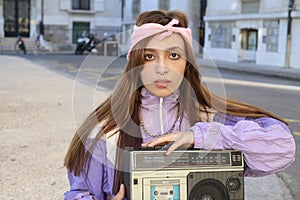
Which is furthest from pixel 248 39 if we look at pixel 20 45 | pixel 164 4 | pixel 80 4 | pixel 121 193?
pixel 121 193

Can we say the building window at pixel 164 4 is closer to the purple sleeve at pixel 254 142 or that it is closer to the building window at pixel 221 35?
the building window at pixel 221 35

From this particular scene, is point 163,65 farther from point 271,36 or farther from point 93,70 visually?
point 271,36

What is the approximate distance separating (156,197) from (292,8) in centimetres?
1789

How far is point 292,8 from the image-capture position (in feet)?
60.1

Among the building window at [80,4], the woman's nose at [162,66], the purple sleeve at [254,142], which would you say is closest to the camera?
the purple sleeve at [254,142]

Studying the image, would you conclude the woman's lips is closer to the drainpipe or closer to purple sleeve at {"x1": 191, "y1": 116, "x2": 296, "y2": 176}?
purple sleeve at {"x1": 191, "y1": 116, "x2": 296, "y2": 176}

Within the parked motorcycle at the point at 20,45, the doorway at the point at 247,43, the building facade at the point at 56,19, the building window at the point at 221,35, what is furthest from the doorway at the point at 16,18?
the doorway at the point at 247,43

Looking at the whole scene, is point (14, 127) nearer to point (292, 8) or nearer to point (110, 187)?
point (110, 187)

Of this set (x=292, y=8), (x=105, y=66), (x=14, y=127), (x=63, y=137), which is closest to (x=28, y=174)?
(x=63, y=137)

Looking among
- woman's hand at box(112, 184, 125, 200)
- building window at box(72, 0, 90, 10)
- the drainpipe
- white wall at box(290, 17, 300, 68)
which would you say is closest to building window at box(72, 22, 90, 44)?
building window at box(72, 0, 90, 10)

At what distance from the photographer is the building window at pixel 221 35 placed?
877 inches

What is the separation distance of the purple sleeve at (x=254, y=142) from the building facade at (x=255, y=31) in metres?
17.3

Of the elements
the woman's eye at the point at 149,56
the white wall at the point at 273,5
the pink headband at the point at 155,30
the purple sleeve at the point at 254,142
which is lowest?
the purple sleeve at the point at 254,142

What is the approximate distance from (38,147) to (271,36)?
15675mm
